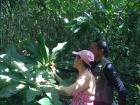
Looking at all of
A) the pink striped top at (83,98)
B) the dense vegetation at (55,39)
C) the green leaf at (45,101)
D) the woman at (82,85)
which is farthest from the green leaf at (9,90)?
the pink striped top at (83,98)

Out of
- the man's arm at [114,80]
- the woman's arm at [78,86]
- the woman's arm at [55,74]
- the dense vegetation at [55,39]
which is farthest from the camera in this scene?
the woman's arm at [55,74]

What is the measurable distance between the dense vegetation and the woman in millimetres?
196

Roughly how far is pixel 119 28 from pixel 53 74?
2617 mm

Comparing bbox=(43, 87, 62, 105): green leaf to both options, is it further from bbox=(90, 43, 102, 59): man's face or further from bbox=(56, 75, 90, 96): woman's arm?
bbox=(90, 43, 102, 59): man's face

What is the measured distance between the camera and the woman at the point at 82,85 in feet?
14.2

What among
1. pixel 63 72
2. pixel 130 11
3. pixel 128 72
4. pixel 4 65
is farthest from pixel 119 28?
pixel 4 65

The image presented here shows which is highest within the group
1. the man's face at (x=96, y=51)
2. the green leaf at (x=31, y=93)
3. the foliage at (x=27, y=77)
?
the man's face at (x=96, y=51)

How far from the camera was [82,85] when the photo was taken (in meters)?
4.34

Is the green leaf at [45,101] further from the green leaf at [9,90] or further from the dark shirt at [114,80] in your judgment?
the dark shirt at [114,80]

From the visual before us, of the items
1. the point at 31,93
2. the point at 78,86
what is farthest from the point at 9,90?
the point at 78,86

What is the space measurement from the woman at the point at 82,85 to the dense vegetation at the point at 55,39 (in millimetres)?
196

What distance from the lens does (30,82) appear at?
4527 mm

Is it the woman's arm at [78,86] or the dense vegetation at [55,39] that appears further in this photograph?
the dense vegetation at [55,39]

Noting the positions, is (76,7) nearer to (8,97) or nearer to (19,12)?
(19,12)
